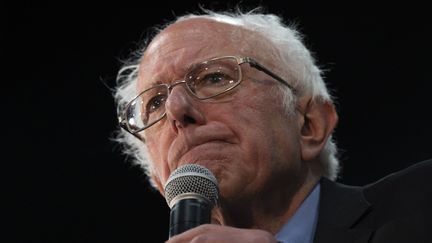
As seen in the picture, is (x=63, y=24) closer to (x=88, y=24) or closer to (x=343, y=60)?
(x=88, y=24)

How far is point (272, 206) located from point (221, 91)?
415 millimetres

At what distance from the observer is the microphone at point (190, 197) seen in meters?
1.26

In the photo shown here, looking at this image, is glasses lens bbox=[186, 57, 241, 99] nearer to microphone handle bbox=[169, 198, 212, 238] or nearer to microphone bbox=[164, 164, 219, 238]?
microphone bbox=[164, 164, 219, 238]

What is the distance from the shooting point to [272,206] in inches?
79.9

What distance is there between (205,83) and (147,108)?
0.26 meters

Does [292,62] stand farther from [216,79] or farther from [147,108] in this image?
[147,108]

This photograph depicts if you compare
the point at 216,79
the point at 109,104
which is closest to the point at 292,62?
the point at 216,79

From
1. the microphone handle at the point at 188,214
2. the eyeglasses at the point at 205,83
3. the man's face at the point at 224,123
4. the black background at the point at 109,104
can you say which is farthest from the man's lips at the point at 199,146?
the black background at the point at 109,104

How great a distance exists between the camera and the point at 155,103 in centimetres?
213

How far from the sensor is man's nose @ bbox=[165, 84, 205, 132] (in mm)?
1900

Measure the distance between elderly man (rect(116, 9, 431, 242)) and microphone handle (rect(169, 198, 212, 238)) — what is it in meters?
0.49

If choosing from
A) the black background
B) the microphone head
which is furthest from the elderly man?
the black background

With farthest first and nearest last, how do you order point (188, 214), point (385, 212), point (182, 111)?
point (182, 111), point (385, 212), point (188, 214)

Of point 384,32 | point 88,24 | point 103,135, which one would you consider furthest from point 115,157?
point 384,32
